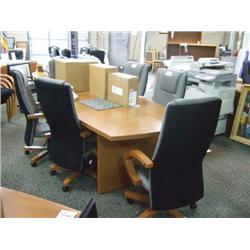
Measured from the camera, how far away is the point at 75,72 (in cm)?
298

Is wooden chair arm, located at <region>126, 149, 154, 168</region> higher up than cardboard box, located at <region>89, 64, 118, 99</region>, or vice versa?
cardboard box, located at <region>89, 64, 118, 99</region>

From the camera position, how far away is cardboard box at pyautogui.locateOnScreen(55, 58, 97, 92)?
2.93 m

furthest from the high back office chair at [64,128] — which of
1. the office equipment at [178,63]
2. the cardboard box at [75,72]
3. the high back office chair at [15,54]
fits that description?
the high back office chair at [15,54]

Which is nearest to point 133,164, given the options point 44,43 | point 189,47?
point 189,47

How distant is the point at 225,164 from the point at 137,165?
56.9 inches

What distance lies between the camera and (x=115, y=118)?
217 centimetres

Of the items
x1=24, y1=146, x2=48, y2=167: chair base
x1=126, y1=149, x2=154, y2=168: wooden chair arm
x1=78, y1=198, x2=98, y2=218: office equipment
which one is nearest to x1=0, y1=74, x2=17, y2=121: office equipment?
x1=24, y1=146, x2=48, y2=167: chair base

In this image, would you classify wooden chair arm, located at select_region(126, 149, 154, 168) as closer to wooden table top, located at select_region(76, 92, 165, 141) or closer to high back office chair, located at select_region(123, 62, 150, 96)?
wooden table top, located at select_region(76, 92, 165, 141)

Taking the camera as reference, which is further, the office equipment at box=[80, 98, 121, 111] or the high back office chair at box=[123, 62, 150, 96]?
the high back office chair at box=[123, 62, 150, 96]

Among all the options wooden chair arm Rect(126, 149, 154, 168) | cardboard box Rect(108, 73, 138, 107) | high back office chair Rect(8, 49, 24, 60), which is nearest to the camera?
wooden chair arm Rect(126, 149, 154, 168)

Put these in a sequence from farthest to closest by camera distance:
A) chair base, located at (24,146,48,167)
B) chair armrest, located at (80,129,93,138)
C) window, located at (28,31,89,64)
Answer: window, located at (28,31,89,64) → chair base, located at (24,146,48,167) → chair armrest, located at (80,129,93,138)

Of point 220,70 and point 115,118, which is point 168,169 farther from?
point 220,70

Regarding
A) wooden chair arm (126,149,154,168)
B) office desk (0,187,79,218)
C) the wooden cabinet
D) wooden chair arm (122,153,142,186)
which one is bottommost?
wooden chair arm (122,153,142,186)
